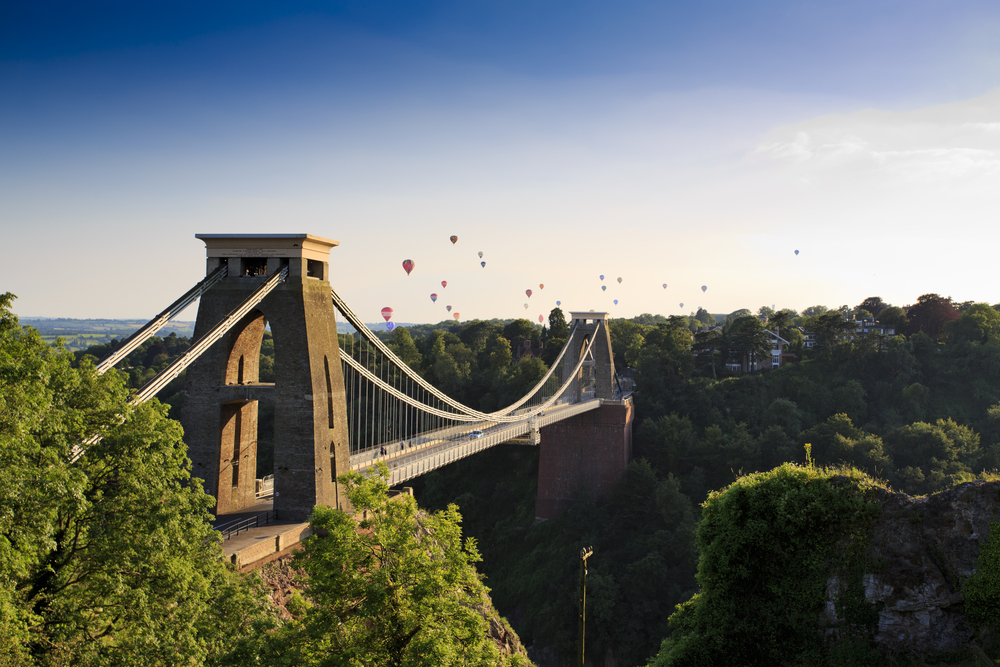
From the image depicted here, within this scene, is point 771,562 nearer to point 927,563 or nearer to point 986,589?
point 927,563

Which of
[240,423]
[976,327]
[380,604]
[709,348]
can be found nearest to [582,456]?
[709,348]

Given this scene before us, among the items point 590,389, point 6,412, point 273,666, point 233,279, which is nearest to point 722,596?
point 273,666

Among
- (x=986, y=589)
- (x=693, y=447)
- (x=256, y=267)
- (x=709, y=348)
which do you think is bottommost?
(x=693, y=447)

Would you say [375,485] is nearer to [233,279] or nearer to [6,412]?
[6,412]

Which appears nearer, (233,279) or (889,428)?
(233,279)

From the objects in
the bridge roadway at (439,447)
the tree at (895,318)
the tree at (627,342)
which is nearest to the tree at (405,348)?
the tree at (627,342)

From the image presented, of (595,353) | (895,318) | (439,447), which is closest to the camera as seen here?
(439,447)
